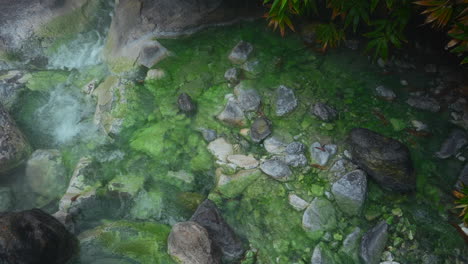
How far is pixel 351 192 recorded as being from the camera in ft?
12.1

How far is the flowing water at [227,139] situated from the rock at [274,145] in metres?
0.08

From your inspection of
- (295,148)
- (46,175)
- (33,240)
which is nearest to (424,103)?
(295,148)

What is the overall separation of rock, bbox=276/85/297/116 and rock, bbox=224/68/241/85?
2.06ft

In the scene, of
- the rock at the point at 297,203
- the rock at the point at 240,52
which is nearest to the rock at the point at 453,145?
the rock at the point at 297,203

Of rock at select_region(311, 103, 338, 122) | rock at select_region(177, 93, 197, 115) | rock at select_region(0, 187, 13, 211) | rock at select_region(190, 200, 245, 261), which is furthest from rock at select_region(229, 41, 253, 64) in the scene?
rock at select_region(0, 187, 13, 211)

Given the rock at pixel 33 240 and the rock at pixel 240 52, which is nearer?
the rock at pixel 33 240

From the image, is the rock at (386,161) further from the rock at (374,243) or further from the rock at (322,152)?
the rock at (374,243)

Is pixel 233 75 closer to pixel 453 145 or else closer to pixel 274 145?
pixel 274 145

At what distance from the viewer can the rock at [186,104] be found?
4703 millimetres

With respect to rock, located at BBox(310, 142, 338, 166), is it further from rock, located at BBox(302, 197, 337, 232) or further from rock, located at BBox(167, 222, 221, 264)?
rock, located at BBox(167, 222, 221, 264)

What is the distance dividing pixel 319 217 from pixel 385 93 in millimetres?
1903

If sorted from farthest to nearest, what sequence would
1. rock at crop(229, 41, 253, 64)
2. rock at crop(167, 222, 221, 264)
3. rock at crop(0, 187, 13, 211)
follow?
rock at crop(229, 41, 253, 64), rock at crop(0, 187, 13, 211), rock at crop(167, 222, 221, 264)

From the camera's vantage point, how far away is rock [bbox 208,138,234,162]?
14.0 ft

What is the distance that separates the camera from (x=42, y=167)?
4.61 m
